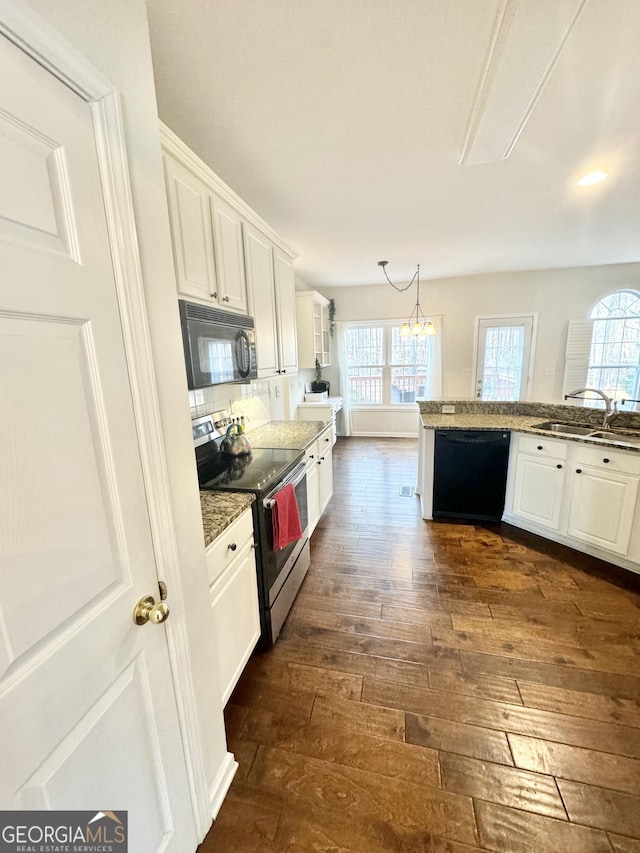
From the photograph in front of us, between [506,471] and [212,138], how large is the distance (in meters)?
3.16

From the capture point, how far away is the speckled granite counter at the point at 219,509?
1.29 m

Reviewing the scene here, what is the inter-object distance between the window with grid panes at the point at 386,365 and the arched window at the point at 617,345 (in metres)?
2.43

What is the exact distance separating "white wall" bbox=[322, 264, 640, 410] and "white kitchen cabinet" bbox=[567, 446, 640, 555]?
335 centimetres

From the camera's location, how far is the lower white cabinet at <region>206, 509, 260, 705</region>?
130cm

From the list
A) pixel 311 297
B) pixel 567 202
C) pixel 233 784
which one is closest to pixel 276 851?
pixel 233 784

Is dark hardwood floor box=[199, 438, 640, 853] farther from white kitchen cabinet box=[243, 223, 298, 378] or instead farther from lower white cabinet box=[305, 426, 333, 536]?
→ white kitchen cabinet box=[243, 223, 298, 378]

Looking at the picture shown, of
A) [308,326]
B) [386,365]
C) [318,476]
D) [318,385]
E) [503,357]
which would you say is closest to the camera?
[318,476]

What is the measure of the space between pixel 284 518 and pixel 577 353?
18.2ft

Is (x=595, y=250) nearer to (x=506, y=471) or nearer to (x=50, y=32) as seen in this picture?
(x=506, y=471)

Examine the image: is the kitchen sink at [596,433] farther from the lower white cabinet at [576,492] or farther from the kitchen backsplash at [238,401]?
the kitchen backsplash at [238,401]

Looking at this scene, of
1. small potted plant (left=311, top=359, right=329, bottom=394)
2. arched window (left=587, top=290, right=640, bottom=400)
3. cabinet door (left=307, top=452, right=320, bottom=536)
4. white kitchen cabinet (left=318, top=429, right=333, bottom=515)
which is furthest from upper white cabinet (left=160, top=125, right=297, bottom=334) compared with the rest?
arched window (left=587, top=290, right=640, bottom=400)

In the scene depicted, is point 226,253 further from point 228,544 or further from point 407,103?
point 228,544

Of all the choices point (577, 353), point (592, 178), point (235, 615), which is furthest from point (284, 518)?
point (577, 353)

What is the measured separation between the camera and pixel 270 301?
2484 millimetres
